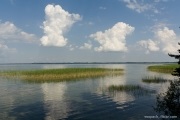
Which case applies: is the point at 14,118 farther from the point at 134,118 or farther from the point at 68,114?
the point at 134,118

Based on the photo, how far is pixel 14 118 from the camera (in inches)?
1015

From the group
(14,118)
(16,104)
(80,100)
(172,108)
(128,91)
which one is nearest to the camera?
(172,108)

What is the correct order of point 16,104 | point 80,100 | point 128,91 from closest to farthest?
point 16,104
point 80,100
point 128,91

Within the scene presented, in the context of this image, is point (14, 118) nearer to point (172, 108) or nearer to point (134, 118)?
point (134, 118)

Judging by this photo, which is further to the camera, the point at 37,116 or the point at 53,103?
the point at 53,103

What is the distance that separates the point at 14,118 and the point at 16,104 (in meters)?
7.63

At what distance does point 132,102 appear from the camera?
33750 millimetres

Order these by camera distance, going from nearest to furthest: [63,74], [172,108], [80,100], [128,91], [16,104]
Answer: [172,108] → [16,104] → [80,100] → [128,91] → [63,74]

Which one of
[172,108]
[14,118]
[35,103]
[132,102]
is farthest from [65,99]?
[172,108]

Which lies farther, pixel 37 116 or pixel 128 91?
pixel 128 91

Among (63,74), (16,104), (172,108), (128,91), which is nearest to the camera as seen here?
(172,108)

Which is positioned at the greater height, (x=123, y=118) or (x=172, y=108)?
(x=172, y=108)

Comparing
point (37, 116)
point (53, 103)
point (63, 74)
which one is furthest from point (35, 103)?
point (63, 74)

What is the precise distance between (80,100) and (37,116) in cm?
1013
